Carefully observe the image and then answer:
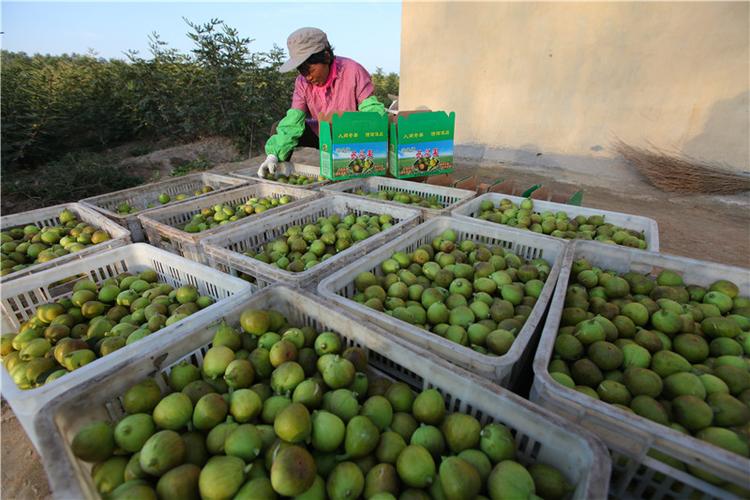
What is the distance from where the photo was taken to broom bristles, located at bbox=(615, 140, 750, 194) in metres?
7.59

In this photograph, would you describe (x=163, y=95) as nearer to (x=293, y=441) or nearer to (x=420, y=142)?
(x=420, y=142)

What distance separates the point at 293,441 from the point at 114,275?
99.1 inches

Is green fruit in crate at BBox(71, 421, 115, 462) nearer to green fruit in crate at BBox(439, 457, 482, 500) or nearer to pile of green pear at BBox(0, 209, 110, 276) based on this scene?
green fruit in crate at BBox(439, 457, 482, 500)

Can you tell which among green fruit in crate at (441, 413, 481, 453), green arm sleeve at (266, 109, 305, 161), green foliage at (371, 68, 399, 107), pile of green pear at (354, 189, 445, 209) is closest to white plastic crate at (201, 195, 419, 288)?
pile of green pear at (354, 189, 445, 209)

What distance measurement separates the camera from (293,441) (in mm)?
1383

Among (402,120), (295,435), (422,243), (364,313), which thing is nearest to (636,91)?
(402,120)

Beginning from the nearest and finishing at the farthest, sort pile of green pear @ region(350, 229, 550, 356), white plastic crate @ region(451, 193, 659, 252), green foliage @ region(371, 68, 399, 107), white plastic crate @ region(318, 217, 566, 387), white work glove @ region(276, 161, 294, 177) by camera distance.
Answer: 1. white plastic crate @ region(318, 217, 566, 387)
2. pile of green pear @ region(350, 229, 550, 356)
3. white plastic crate @ region(451, 193, 659, 252)
4. white work glove @ region(276, 161, 294, 177)
5. green foliage @ region(371, 68, 399, 107)

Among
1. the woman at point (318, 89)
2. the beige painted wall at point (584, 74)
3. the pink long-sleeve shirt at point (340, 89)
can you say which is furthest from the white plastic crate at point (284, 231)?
the beige painted wall at point (584, 74)

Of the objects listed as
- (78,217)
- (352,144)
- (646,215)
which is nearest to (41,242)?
(78,217)

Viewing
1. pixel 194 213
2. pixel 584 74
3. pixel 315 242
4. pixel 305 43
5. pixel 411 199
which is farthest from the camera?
pixel 584 74

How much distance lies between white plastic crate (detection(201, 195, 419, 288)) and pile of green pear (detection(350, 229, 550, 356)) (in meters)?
0.25

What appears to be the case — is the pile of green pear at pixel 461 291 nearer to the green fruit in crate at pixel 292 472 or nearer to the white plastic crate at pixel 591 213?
the white plastic crate at pixel 591 213

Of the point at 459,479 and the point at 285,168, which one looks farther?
the point at 285,168

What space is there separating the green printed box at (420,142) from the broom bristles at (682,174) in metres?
6.27
